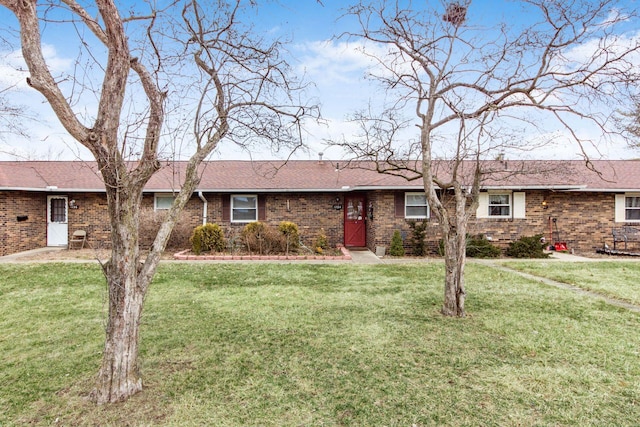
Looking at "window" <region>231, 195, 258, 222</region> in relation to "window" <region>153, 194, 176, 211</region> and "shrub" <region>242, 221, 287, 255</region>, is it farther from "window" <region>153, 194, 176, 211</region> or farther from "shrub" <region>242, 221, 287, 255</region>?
"window" <region>153, 194, 176, 211</region>

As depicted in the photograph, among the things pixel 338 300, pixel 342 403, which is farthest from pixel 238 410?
pixel 338 300

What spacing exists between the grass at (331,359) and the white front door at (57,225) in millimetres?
8409

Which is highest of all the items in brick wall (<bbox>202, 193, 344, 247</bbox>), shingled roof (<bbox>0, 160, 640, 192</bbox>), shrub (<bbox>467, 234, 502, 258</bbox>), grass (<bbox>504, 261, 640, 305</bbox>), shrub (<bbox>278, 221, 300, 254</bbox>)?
shingled roof (<bbox>0, 160, 640, 192</bbox>)

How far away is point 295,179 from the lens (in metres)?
15.0

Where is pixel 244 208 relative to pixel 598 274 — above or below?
above

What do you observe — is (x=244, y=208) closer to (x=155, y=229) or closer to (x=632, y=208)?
(x=155, y=229)

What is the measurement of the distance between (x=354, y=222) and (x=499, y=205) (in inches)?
214

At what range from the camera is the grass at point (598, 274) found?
24.1 feet

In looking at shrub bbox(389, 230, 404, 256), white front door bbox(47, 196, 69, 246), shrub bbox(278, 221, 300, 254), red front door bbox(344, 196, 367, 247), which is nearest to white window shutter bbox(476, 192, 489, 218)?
shrub bbox(389, 230, 404, 256)

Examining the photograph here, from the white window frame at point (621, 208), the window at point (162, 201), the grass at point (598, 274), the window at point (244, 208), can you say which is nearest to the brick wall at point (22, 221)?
the window at point (162, 201)

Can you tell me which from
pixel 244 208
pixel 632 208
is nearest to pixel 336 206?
pixel 244 208

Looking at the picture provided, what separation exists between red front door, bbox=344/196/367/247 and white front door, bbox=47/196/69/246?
11.0 meters

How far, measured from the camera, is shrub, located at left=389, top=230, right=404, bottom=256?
41.0 ft

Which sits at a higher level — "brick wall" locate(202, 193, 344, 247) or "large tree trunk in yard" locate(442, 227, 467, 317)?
"brick wall" locate(202, 193, 344, 247)
